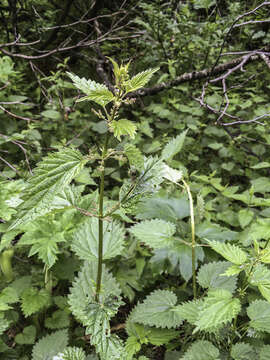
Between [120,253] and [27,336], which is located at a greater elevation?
[120,253]

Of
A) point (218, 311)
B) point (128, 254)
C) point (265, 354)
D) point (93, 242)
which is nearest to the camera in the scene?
point (218, 311)

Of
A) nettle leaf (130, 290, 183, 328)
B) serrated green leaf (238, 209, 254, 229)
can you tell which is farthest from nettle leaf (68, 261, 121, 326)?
serrated green leaf (238, 209, 254, 229)

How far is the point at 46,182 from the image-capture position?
645 millimetres

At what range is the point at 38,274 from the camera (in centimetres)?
148

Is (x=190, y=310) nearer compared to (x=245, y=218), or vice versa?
(x=190, y=310)

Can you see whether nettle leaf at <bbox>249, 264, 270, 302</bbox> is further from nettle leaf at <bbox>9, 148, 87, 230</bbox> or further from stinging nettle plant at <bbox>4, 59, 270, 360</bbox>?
nettle leaf at <bbox>9, 148, 87, 230</bbox>

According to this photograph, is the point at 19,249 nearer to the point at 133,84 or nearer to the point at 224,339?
the point at 224,339

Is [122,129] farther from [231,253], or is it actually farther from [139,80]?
[231,253]

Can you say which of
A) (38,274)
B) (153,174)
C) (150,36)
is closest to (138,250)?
(38,274)

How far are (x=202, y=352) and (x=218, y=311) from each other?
27cm

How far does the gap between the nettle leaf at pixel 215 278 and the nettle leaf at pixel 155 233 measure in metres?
0.20

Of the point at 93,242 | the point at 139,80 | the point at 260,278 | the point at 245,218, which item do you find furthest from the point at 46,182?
the point at 245,218

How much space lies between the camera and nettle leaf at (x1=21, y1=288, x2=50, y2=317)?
1225 mm

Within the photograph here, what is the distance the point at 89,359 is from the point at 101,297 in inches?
15.0
